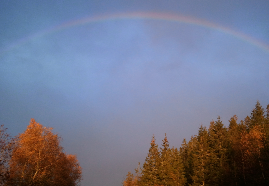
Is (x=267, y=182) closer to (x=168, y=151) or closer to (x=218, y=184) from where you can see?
(x=218, y=184)

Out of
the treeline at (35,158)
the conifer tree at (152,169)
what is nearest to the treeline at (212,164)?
the conifer tree at (152,169)

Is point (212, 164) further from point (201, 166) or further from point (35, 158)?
point (35, 158)

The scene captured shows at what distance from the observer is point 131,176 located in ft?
244

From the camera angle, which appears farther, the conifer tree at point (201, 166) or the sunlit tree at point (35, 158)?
the conifer tree at point (201, 166)

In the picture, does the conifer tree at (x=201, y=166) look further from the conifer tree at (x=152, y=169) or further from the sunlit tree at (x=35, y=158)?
the sunlit tree at (x=35, y=158)

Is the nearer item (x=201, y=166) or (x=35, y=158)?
(x=35, y=158)

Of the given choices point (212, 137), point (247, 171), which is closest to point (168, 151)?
point (212, 137)

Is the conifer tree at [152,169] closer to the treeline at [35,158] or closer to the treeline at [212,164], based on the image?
the treeline at [212,164]

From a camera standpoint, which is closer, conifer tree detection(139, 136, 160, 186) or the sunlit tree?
the sunlit tree

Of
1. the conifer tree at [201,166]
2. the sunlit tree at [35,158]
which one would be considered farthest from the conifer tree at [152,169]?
the sunlit tree at [35,158]

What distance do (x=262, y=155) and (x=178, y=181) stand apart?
20057 mm

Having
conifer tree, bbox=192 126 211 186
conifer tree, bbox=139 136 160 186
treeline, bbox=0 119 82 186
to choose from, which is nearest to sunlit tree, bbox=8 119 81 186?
treeline, bbox=0 119 82 186

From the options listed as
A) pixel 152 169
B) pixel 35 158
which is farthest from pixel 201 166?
pixel 35 158

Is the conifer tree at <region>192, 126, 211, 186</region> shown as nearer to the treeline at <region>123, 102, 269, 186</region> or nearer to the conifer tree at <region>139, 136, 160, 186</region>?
the treeline at <region>123, 102, 269, 186</region>
